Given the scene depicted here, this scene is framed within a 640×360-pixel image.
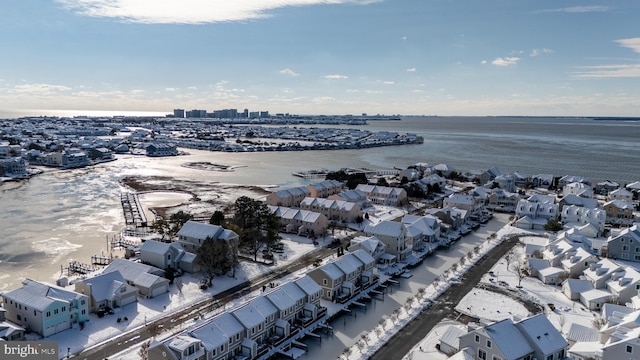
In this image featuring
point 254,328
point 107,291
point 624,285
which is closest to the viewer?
point 254,328

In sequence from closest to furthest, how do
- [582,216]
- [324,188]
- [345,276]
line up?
[345,276]
[582,216]
[324,188]

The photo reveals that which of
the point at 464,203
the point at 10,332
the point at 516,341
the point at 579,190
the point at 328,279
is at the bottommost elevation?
the point at 10,332

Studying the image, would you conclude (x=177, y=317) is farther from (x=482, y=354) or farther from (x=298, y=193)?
(x=298, y=193)

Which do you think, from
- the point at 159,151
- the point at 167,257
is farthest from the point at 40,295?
the point at 159,151

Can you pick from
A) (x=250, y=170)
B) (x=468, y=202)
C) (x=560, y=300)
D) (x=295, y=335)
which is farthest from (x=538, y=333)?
(x=250, y=170)

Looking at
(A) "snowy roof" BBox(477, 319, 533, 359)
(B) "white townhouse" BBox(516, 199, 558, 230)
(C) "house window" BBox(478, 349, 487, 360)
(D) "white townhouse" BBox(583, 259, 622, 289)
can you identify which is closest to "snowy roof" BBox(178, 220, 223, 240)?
(C) "house window" BBox(478, 349, 487, 360)

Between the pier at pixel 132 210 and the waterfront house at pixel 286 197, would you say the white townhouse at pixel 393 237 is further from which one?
the pier at pixel 132 210

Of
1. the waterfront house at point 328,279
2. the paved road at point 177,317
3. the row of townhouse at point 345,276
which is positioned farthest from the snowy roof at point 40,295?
the row of townhouse at point 345,276
